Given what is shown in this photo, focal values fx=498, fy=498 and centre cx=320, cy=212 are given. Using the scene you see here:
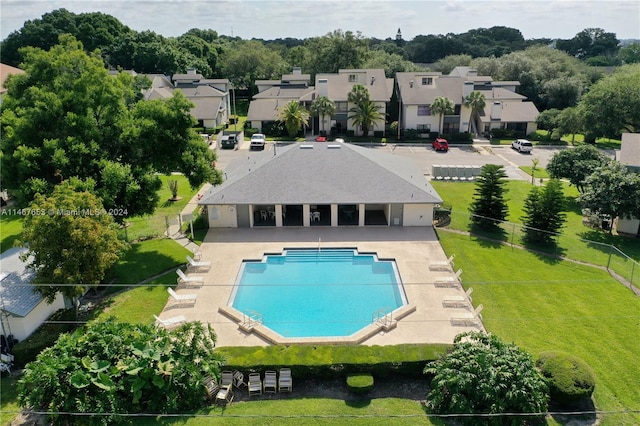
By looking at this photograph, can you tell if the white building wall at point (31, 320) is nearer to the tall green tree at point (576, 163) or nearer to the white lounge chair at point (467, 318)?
the white lounge chair at point (467, 318)

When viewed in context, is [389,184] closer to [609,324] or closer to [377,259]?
[377,259]

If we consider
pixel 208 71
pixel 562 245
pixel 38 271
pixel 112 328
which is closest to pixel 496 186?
pixel 562 245

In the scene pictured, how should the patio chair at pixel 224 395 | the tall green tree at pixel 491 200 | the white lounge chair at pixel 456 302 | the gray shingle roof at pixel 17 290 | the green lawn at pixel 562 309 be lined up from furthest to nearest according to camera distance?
the tall green tree at pixel 491 200
the white lounge chair at pixel 456 302
the gray shingle roof at pixel 17 290
the green lawn at pixel 562 309
the patio chair at pixel 224 395

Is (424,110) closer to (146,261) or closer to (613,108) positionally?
(613,108)

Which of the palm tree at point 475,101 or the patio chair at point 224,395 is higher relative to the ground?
the palm tree at point 475,101

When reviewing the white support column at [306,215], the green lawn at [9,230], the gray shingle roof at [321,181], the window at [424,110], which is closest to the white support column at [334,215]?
the gray shingle roof at [321,181]

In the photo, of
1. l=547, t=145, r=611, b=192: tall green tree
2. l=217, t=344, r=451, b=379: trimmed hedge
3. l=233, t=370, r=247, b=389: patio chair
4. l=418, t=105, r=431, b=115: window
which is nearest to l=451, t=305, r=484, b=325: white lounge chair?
l=217, t=344, r=451, b=379: trimmed hedge

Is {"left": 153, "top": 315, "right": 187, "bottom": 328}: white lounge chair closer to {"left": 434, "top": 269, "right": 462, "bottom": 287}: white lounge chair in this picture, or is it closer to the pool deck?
the pool deck
